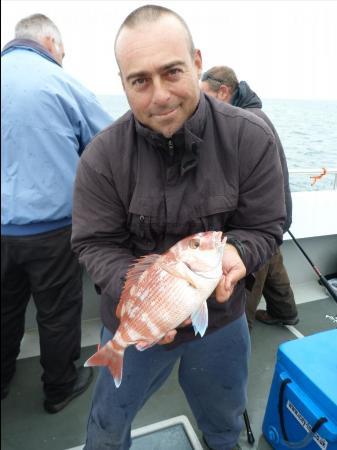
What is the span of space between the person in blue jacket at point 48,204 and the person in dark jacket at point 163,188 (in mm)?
334

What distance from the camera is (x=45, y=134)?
189cm

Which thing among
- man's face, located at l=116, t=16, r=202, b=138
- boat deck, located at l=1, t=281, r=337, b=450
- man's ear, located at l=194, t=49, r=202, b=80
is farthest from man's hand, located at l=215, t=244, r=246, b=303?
boat deck, located at l=1, t=281, r=337, b=450

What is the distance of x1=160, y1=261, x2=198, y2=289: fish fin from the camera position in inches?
54.3

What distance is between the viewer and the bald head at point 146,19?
135 cm

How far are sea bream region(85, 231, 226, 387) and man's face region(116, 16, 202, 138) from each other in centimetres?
53

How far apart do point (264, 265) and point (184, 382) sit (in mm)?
1133

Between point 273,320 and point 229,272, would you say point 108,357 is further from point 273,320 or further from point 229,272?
point 273,320

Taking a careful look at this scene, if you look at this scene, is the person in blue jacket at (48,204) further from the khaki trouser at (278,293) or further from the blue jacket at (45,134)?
the khaki trouser at (278,293)

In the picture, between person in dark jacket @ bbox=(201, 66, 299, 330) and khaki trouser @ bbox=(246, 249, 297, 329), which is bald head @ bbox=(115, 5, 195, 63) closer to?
person in dark jacket @ bbox=(201, 66, 299, 330)

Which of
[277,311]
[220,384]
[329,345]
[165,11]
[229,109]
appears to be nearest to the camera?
[165,11]

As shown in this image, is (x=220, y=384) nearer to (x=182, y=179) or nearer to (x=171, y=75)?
(x=182, y=179)

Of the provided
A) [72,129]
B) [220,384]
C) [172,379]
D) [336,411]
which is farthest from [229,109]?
[172,379]

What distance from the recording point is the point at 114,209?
1654mm

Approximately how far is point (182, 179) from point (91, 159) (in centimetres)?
43
